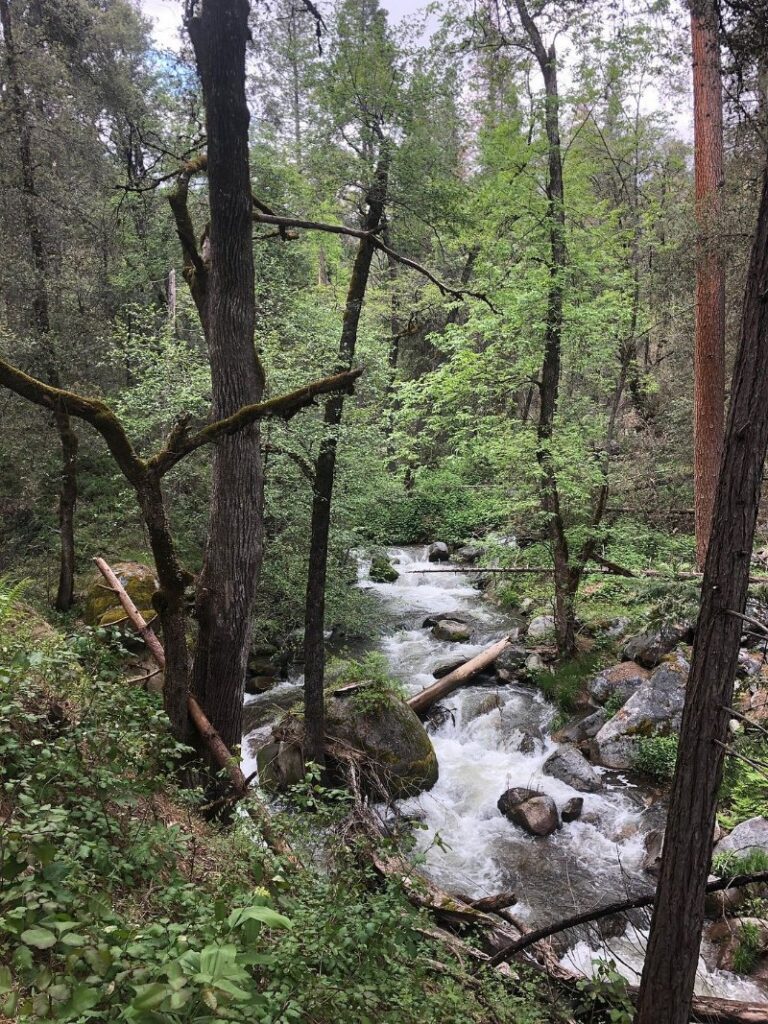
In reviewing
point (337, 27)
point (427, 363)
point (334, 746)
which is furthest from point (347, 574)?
point (427, 363)

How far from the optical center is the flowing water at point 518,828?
5715 mm

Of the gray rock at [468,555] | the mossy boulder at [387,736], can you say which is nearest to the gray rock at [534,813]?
the mossy boulder at [387,736]

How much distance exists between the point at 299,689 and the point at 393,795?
3.85 meters

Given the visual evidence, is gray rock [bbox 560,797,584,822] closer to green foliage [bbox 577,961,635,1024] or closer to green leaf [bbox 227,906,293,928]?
green foliage [bbox 577,961,635,1024]

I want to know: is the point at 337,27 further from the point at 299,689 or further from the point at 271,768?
the point at 299,689

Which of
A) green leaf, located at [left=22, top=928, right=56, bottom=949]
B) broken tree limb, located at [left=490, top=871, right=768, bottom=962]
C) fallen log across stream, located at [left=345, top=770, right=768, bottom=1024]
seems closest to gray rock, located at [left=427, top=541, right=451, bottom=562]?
fallen log across stream, located at [left=345, top=770, right=768, bottom=1024]

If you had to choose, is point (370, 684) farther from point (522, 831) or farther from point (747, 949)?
point (747, 949)

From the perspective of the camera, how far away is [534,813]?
7.39m

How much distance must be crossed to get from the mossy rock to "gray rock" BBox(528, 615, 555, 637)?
18.1ft

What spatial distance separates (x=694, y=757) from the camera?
10.4ft

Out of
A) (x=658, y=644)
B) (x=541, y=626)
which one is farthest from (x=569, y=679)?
(x=541, y=626)

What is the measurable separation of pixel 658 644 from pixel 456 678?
3.46 meters

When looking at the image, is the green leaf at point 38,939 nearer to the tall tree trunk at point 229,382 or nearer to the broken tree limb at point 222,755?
the broken tree limb at point 222,755

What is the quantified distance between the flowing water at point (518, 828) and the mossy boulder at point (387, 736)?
0.30 meters
